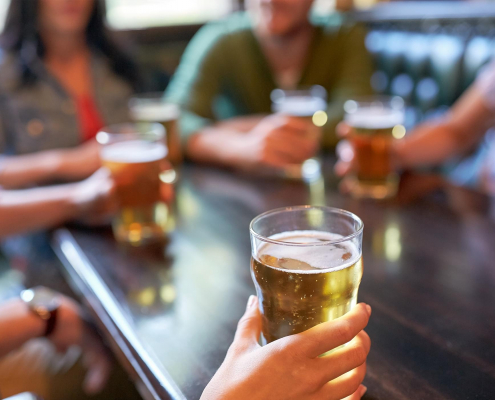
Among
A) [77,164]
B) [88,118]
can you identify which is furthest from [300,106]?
[88,118]

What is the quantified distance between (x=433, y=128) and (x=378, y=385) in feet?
3.98

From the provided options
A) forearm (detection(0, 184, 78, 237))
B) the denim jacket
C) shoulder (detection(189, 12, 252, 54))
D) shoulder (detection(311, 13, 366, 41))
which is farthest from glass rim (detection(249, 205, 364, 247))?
shoulder (detection(311, 13, 366, 41))

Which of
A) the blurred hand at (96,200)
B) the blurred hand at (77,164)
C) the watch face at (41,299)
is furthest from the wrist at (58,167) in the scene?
the watch face at (41,299)

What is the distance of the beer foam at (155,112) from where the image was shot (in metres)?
1.69

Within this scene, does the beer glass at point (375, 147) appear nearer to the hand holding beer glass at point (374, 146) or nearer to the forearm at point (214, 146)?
the hand holding beer glass at point (374, 146)

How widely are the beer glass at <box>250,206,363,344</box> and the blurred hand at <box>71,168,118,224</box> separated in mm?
709

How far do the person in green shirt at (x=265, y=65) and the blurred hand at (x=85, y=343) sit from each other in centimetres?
86

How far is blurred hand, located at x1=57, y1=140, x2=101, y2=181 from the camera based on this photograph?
1657mm

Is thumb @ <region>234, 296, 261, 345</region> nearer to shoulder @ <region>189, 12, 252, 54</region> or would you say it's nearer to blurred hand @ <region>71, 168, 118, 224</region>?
blurred hand @ <region>71, 168, 118, 224</region>

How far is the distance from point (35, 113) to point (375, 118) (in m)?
1.48

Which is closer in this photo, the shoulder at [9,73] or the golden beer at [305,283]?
the golden beer at [305,283]

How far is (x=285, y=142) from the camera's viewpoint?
150 cm

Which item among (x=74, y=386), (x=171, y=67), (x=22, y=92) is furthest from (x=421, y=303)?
(x=171, y=67)

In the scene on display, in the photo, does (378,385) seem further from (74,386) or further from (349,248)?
(74,386)
